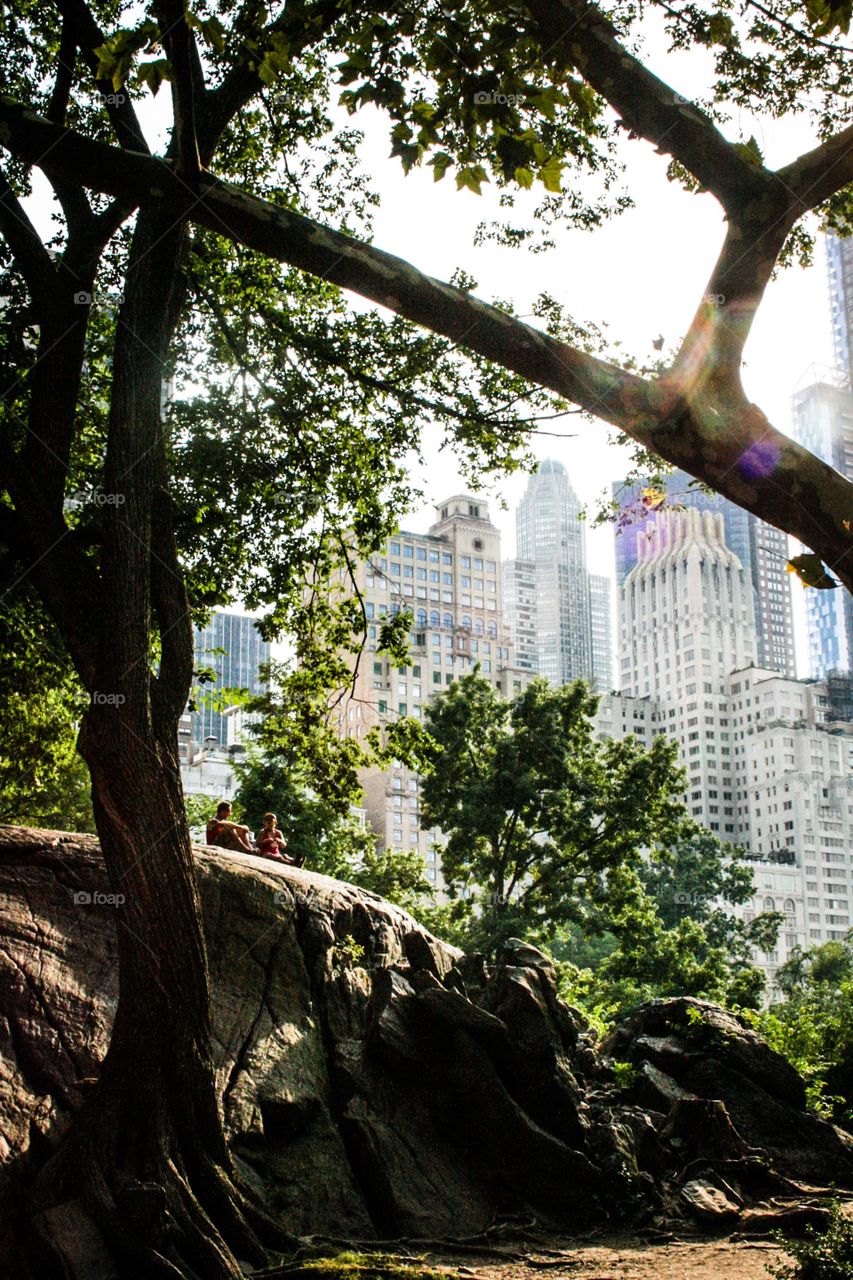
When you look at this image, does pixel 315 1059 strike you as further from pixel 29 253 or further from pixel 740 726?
pixel 740 726

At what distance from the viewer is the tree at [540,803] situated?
34.0 m

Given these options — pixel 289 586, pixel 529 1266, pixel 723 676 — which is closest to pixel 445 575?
pixel 723 676

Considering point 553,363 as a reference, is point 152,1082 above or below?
below

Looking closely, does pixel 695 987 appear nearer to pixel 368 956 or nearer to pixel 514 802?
pixel 514 802

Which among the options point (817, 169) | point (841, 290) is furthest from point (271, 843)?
point (841, 290)

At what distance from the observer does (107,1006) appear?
34.4ft

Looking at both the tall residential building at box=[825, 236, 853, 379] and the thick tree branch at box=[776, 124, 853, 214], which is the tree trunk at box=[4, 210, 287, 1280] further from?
the tall residential building at box=[825, 236, 853, 379]

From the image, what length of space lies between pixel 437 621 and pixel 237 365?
10134 cm

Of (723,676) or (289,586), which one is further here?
(723,676)

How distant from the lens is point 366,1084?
1117 cm

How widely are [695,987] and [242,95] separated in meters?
24.4

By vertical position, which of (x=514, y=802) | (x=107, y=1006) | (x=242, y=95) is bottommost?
(x=107, y=1006)

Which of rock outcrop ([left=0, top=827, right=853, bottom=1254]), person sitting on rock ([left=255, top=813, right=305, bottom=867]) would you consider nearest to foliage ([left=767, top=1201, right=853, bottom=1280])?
rock outcrop ([left=0, top=827, right=853, bottom=1254])

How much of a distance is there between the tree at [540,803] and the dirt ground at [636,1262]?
23523 mm
